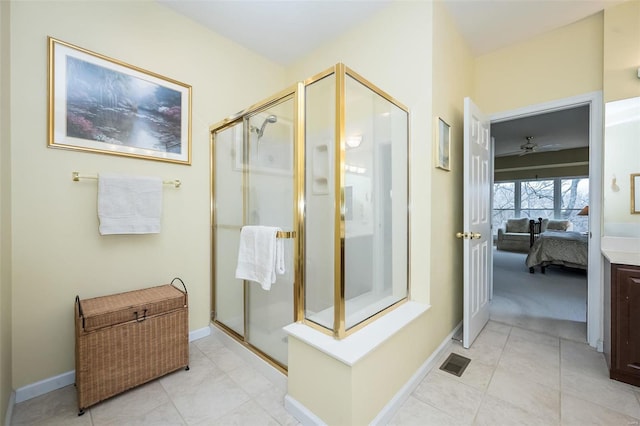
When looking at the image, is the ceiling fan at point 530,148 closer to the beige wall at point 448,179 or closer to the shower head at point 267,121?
the beige wall at point 448,179

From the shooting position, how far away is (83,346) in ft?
4.81

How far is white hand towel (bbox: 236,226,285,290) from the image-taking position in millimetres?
1657

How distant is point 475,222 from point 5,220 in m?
3.16

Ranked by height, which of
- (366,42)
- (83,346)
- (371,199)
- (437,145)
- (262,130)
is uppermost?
(366,42)

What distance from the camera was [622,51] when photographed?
2.00 m

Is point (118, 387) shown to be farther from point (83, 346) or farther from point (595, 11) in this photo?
point (595, 11)

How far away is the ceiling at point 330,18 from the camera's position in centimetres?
205

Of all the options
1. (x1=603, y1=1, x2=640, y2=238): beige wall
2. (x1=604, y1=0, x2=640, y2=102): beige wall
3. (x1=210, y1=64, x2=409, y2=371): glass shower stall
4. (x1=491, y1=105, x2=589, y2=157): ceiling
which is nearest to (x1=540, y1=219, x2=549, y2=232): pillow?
(x1=491, y1=105, x2=589, y2=157): ceiling

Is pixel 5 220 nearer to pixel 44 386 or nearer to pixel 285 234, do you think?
pixel 44 386

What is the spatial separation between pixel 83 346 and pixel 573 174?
9326 millimetres

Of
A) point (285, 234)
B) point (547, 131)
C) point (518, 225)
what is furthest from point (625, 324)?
point (518, 225)

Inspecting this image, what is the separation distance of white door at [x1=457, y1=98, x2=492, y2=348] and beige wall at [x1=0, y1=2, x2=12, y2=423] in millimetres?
2858

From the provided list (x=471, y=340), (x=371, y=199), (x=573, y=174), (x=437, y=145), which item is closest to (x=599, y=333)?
(x=471, y=340)

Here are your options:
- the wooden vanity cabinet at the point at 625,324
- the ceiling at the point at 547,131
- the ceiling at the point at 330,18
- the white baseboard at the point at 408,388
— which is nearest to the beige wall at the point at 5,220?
the ceiling at the point at 330,18
